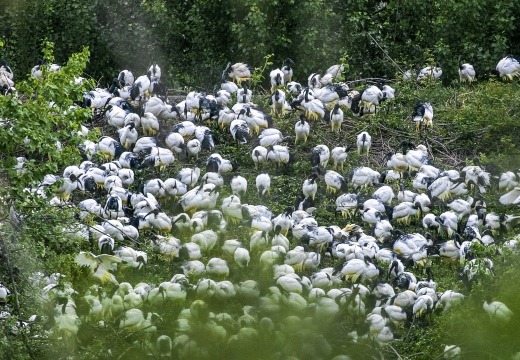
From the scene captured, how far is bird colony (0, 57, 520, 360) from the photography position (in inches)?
132

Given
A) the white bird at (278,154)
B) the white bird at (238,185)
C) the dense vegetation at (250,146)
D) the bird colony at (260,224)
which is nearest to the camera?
the dense vegetation at (250,146)

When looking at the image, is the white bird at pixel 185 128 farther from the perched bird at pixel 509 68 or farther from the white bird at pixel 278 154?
the perched bird at pixel 509 68

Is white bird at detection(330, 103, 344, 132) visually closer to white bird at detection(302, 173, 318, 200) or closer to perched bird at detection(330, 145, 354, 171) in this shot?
perched bird at detection(330, 145, 354, 171)

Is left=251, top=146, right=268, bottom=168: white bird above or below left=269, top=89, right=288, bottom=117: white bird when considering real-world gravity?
below

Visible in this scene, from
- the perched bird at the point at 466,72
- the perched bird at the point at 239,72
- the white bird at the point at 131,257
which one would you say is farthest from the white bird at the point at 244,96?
the white bird at the point at 131,257

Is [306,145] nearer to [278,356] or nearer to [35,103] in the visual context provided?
[35,103]

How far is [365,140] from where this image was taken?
6.60 metres

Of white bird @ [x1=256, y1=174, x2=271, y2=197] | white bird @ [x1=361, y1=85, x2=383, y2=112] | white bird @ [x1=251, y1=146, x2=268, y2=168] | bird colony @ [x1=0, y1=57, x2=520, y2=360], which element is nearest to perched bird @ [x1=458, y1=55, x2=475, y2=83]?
bird colony @ [x1=0, y1=57, x2=520, y2=360]

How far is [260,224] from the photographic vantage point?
5.30 m

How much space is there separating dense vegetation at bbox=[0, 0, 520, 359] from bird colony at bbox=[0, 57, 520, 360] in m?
0.04

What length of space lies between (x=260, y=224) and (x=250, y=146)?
1.54 m

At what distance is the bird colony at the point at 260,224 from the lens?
337cm

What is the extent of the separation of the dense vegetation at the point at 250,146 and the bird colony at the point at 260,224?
4 cm

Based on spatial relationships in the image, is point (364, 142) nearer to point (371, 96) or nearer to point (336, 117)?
point (336, 117)
